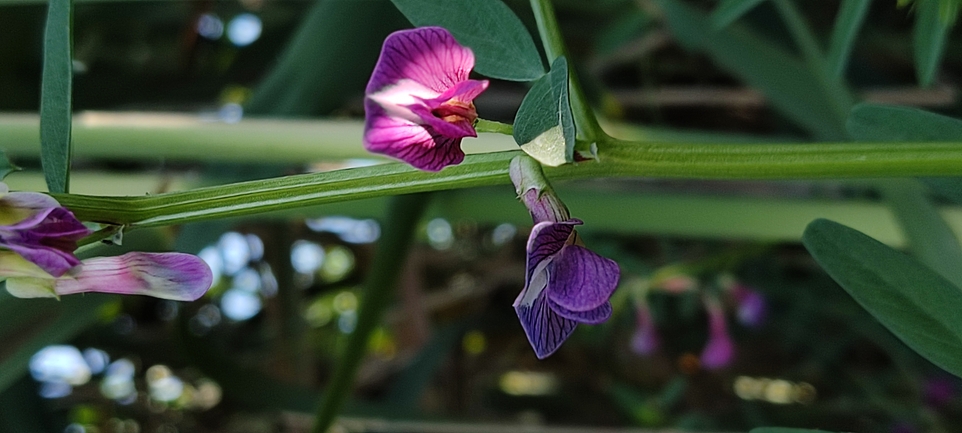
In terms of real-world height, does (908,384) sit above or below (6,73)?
below

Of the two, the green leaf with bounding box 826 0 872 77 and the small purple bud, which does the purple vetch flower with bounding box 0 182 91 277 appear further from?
the green leaf with bounding box 826 0 872 77

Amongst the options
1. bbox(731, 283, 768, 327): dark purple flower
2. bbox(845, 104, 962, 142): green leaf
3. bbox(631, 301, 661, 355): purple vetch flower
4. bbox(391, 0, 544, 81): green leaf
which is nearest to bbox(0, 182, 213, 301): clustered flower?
bbox(391, 0, 544, 81): green leaf

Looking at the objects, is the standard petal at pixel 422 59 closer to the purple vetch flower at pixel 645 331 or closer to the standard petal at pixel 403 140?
the standard petal at pixel 403 140

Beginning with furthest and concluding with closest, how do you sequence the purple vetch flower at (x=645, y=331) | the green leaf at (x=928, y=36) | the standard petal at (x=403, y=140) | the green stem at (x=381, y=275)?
the purple vetch flower at (x=645, y=331), the green stem at (x=381, y=275), the green leaf at (x=928, y=36), the standard petal at (x=403, y=140)

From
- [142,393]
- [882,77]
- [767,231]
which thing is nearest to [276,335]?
[142,393]

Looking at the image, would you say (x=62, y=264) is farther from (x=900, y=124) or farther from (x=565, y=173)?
(x=900, y=124)

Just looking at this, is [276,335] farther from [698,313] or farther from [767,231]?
[767,231]

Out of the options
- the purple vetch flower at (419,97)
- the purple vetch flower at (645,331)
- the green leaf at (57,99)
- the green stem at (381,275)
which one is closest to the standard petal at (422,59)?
the purple vetch flower at (419,97)
